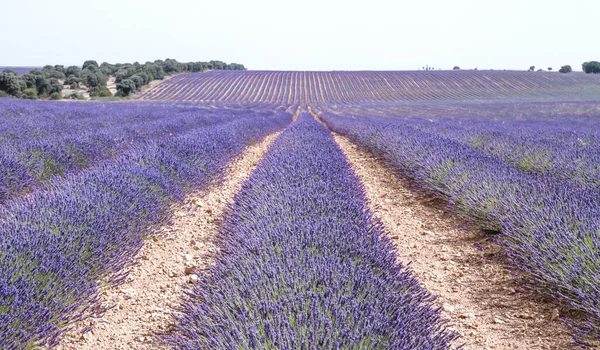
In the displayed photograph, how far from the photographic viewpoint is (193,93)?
46781 millimetres

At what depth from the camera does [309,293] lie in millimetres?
1704

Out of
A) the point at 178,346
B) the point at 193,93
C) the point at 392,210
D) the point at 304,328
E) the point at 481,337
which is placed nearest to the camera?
the point at 304,328

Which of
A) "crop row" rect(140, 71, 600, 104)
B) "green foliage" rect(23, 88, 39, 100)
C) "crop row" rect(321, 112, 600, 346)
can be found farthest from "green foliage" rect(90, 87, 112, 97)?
"crop row" rect(321, 112, 600, 346)

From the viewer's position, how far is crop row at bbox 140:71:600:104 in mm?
46562

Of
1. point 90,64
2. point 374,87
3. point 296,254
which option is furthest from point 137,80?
point 296,254

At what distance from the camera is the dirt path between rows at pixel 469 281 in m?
2.18

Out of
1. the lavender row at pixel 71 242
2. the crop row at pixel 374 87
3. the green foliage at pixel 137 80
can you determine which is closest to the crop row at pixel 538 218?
the lavender row at pixel 71 242

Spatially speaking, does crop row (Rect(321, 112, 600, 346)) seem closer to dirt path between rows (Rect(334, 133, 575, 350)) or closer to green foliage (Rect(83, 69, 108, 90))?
dirt path between rows (Rect(334, 133, 575, 350))

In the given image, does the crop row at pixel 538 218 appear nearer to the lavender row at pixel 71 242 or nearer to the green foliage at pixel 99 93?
the lavender row at pixel 71 242

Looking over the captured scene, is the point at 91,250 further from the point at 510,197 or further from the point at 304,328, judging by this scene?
the point at 510,197

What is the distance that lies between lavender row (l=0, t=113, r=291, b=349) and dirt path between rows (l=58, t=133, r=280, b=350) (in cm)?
10

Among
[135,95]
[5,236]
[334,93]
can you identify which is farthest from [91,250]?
[334,93]

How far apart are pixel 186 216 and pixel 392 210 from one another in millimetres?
2073

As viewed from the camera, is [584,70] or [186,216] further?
[584,70]
